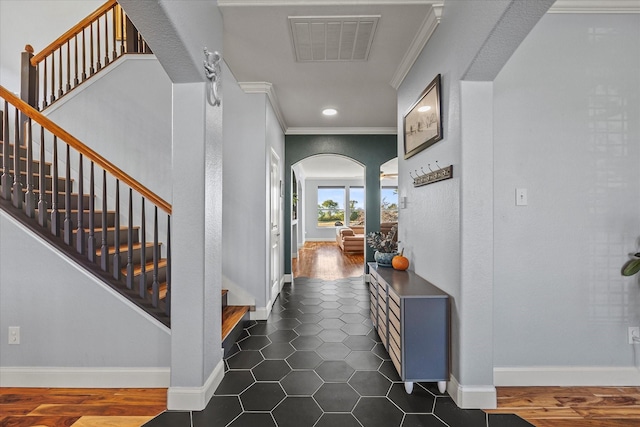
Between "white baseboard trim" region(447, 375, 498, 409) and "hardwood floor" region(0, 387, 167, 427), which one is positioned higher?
"white baseboard trim" region(447, 375, 498, 409)

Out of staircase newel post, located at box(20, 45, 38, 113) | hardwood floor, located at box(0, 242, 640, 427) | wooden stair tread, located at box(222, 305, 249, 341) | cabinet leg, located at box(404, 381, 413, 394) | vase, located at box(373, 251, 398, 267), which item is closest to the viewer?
hardwood floor, located at box(0, 242, 640, 427)

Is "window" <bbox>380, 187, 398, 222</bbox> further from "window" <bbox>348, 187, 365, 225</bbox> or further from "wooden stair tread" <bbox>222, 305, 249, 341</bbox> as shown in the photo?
"wooden stair tread" <bbox>222, 305, 249, 341</bbox>

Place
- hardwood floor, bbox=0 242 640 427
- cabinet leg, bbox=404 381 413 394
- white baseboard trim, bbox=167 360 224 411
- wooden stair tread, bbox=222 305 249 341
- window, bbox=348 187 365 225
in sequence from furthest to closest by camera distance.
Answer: window, bbox=348 187 365 225, wooden stair tread, bbox=222 305 249 341, cabinet leg, bbox=404 381 413 394, white baseboard trim, bbox=167 360 224 411, hardwood floor, bbox=0 242 640 427

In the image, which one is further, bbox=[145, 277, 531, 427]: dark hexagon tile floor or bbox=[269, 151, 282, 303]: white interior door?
bbox=[269, 151, 282, 303]: white interior door

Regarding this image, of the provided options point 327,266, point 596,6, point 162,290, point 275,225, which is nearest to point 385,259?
point 275,225

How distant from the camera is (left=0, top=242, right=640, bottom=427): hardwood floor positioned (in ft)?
5.62

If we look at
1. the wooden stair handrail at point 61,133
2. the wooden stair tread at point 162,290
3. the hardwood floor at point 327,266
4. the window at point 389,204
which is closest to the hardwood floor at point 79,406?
the wooden stair tread at point 162,290

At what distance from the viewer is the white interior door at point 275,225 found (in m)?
3.82

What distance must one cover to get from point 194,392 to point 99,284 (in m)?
0.95

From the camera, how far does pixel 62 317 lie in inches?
79.1

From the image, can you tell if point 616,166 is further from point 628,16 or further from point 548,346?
point 548,346

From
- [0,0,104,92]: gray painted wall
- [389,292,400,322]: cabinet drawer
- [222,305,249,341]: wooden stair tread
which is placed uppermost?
[0,0,104,92]: gray painted wall

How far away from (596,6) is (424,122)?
1.25 metres

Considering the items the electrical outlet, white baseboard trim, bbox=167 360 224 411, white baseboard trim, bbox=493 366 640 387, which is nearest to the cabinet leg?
white baseboard trim, bbox=493 366 640 387
